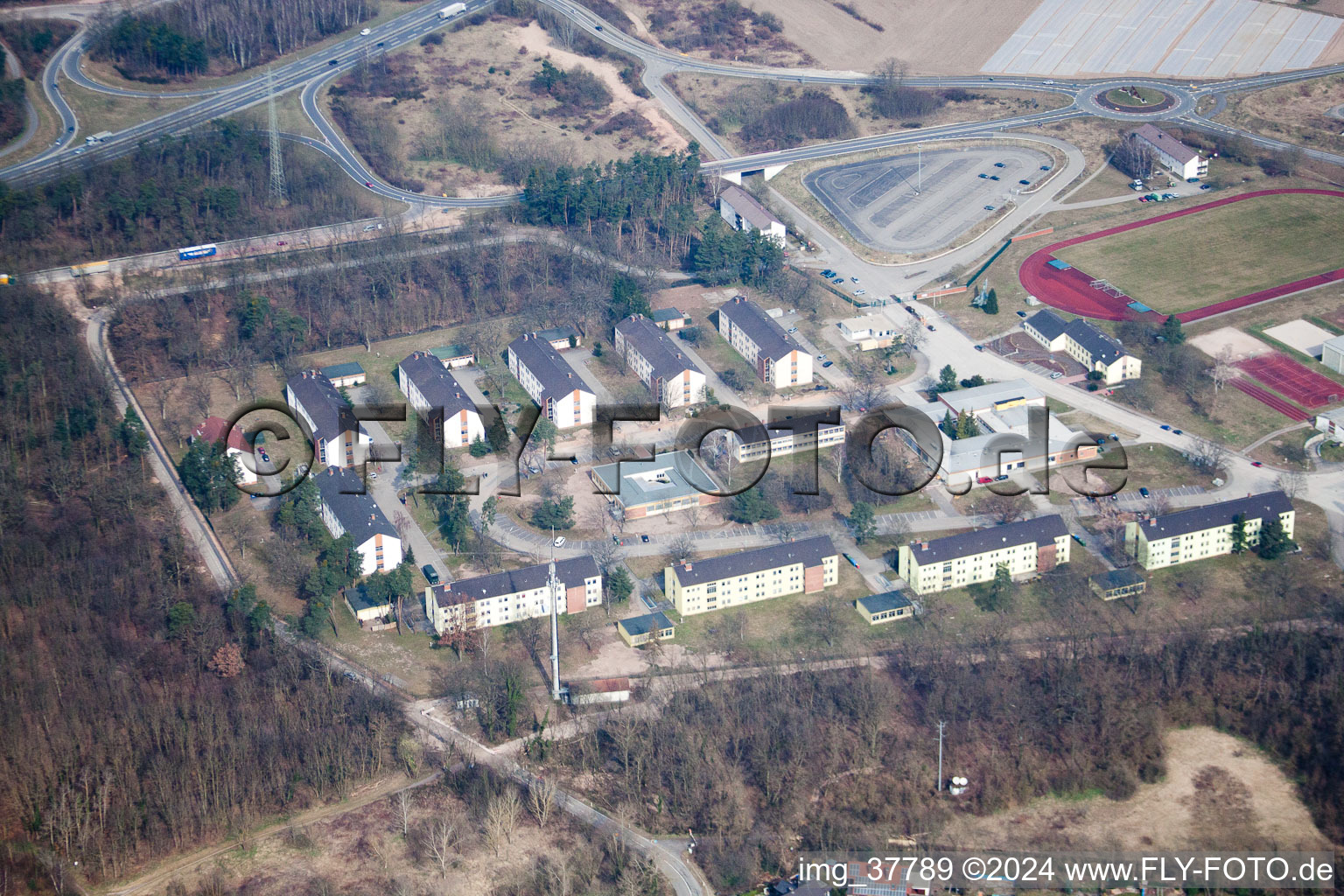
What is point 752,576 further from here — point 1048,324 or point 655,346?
point 1048,324

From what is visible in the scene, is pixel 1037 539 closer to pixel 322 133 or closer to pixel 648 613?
pixel 648 613

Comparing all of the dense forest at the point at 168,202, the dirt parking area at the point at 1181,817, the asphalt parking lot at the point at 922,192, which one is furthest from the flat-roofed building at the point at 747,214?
the dirt parking area at the point at 1181,817

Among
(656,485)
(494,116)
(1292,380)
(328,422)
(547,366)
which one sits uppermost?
(494,116)

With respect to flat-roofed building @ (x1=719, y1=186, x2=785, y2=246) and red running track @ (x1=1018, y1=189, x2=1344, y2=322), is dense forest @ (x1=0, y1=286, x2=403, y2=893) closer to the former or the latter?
flat-roofed building @ (x1=719, y1=186, x2=785, y2=246)

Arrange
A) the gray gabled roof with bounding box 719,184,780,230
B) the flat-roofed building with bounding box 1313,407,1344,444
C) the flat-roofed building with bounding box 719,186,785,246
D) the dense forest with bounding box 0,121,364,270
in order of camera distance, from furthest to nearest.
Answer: the gray gabled roof with bounding box 719,184,780,230 → the flat-roofed building with bounding box 719,186,785,246 → the dense forest with bounding box 0,121,364,270 → the flat-roofed building with bounding box 1313,407,1344,444

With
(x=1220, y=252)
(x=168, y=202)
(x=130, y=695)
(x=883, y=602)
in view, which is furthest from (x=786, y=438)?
(x=168, y=202)

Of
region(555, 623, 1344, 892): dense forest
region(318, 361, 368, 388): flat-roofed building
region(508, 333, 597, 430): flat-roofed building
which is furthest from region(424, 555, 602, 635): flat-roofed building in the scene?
region(318, 361, 368, 388): flat-roofed building

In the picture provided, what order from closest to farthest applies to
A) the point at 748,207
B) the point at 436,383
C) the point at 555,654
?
the point at 555,654 < the point at 436,383 < the point at 748,207
